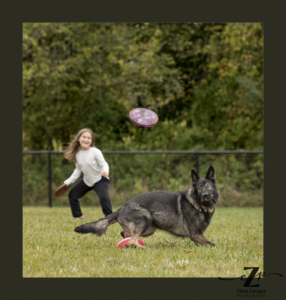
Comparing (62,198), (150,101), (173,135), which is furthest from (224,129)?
(62,198)

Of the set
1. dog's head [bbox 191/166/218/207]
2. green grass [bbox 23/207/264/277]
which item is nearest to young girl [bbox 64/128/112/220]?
green grass [bbox 23/207/264/277]

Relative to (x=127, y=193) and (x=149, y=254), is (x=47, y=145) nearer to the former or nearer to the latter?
(x=127, y=193)

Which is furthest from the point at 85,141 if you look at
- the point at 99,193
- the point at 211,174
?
the point at 211,174

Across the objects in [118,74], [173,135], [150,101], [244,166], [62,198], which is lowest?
[62,198]

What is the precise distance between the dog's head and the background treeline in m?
7.72

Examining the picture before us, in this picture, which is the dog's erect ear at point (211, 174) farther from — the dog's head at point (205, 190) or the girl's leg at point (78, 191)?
the girl's leg at point (78, 191)

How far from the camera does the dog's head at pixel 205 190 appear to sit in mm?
5809

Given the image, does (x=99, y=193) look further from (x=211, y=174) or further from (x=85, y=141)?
(x=211, y=174)

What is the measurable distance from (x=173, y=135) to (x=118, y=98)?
8.71 ft

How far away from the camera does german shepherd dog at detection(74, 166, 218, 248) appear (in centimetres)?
591

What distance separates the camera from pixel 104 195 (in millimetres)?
7836

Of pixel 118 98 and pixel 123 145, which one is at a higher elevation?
pixel 118 98

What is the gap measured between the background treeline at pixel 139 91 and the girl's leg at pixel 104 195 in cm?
577

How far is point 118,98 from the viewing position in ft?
51.9
